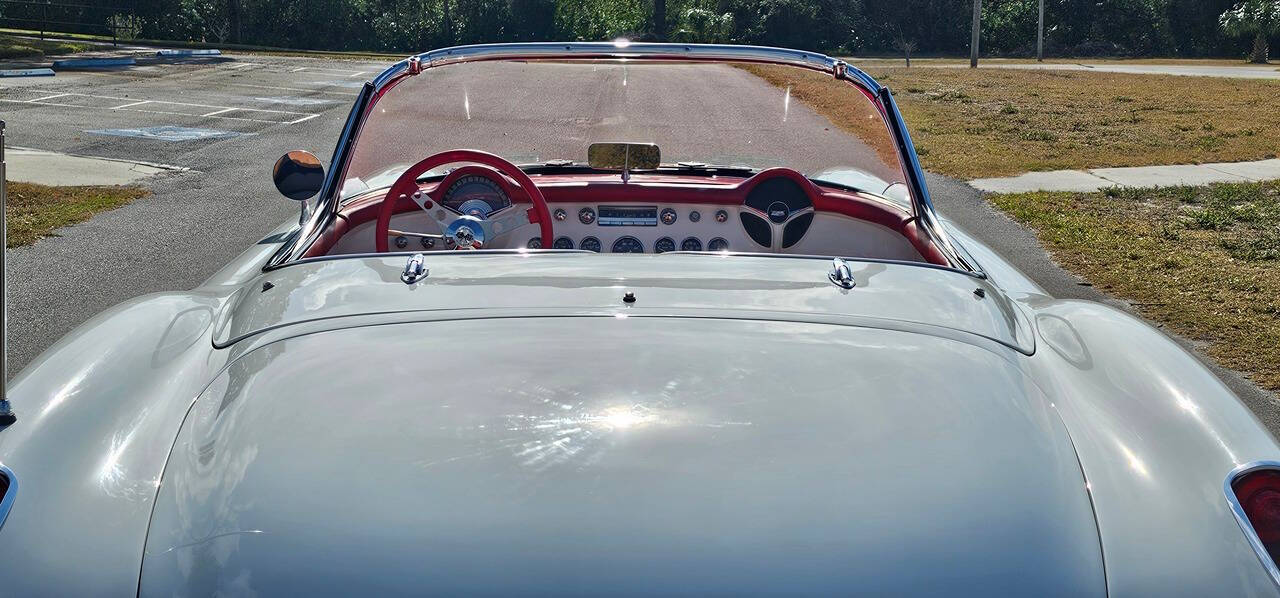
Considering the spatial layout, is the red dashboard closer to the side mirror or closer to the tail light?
the side mirror

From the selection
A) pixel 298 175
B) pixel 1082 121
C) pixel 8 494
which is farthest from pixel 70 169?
pixel 1082 121

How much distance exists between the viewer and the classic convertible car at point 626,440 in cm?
155

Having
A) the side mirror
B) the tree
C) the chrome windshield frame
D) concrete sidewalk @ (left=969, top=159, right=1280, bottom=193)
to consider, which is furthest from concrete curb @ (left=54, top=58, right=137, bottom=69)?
the tree

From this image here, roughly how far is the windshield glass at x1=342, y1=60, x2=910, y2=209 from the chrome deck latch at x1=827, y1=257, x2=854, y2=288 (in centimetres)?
98

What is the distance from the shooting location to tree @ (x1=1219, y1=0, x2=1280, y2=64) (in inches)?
1464

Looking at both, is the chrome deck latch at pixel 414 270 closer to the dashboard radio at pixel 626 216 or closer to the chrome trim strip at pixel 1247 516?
the dashboard radio at pixel 626 216

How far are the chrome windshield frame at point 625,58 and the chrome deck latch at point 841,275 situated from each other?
2.33 ft

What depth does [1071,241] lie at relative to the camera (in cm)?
837

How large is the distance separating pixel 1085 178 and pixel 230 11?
3521 cm

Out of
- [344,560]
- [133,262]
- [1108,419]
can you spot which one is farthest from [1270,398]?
[133,262]

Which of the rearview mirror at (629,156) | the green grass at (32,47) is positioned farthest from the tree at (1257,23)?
the rearview mirror at (629,156)

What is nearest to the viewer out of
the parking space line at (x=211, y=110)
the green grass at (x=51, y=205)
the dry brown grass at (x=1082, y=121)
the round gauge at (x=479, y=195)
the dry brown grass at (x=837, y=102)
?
the round gauge at (x=479, y=195)

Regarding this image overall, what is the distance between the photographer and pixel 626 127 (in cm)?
434

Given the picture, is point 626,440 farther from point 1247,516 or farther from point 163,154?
point 163,154
